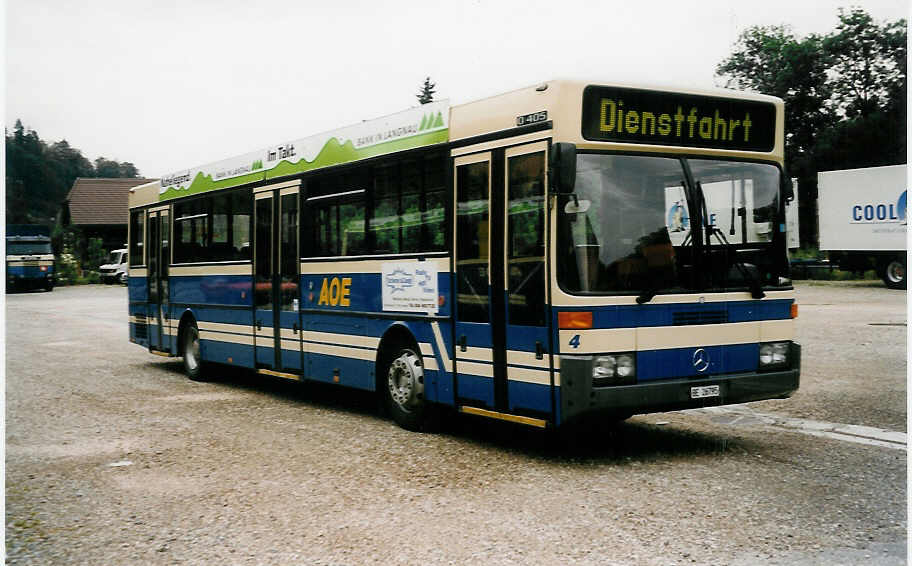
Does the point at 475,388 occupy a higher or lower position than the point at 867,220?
lower

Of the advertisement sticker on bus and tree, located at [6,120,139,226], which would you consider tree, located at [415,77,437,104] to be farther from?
the advertisement sticker on bus

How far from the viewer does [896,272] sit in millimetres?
31562

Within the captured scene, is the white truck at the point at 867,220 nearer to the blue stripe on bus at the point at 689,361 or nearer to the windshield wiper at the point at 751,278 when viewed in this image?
the windshield wiper at the point at 751,278

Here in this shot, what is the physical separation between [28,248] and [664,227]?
1846 inches

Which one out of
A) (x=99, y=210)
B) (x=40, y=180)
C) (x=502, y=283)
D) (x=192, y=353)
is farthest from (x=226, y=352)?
(x=99, y=210)

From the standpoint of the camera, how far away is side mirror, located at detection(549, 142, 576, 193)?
7.26 meters

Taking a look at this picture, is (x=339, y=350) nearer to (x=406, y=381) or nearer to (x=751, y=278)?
(x=406, y=381)

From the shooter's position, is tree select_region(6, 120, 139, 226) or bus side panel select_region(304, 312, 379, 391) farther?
tree select_region(6, 120, 139, 226)

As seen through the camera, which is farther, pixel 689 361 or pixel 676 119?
pixel 676 119

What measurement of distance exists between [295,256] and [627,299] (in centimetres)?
516

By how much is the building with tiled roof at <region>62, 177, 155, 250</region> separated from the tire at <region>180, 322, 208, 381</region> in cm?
5895

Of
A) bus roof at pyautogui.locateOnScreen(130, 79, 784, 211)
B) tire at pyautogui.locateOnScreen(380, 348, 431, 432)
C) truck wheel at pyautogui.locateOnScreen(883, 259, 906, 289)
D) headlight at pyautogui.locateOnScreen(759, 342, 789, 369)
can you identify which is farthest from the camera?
truck wheel at pyautogui.locateOnScreen(883, 259, 906, 289)

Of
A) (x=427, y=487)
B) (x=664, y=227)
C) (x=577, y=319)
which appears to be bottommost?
(x=427, y=487)

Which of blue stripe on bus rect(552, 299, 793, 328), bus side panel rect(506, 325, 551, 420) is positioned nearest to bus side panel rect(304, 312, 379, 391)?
bus side panel rect(506, 325, 551, 420)
